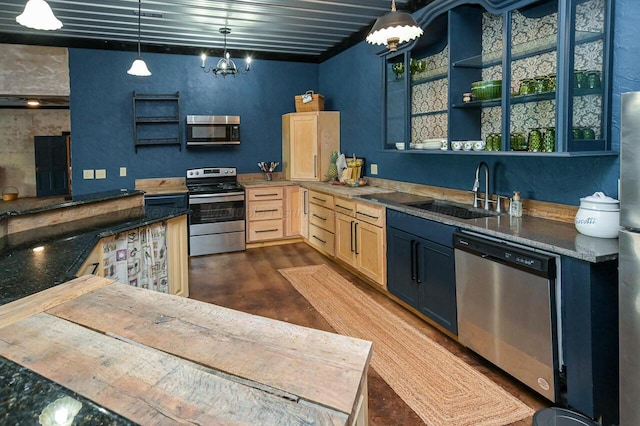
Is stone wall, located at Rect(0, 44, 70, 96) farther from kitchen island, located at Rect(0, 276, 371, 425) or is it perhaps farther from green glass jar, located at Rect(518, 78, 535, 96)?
green glass jar, located at Rect(518, 78, 535, 96)

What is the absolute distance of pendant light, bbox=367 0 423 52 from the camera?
2670 millimetres

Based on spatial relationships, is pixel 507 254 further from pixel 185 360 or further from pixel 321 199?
pixel 321 199

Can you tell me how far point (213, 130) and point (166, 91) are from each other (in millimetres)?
837

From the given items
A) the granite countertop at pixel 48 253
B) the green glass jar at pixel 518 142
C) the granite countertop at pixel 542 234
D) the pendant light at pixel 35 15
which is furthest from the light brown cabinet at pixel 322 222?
the pendant light at pixel 35 15

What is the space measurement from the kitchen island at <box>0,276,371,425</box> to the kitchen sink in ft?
7.38

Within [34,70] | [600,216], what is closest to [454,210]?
[600,216]

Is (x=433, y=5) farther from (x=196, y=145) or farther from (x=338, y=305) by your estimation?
(x=196, y=145)

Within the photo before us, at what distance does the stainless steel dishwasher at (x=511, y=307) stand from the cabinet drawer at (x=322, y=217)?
2318 millimetres

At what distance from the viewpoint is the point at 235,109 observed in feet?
21.0

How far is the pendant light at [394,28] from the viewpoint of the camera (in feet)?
8.76

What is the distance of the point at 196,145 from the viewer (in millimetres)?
6094

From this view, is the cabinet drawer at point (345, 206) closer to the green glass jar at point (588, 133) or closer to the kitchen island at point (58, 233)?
the kitchen island at point (58, 233)

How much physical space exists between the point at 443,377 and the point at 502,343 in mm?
404

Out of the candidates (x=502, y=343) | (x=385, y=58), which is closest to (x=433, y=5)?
(x=385, y=58)
